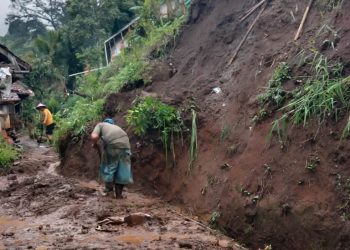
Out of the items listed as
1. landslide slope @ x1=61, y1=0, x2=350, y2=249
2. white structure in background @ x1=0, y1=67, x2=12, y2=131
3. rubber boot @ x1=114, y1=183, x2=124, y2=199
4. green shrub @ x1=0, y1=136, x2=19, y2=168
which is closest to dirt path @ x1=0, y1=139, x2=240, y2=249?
rubber boot @ x1=114, y1=183, x2=124, y2=199

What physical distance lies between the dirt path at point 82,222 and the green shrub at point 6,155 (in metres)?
2.55

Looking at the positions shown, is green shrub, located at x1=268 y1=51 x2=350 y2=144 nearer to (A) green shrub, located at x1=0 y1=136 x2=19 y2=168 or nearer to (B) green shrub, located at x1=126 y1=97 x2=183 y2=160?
(B) green shrub, located at x1=126 y1=97 x2=183 y2=160

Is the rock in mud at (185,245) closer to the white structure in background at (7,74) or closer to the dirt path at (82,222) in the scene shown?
the dirt path at (82,222)

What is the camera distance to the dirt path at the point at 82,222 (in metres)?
5.40

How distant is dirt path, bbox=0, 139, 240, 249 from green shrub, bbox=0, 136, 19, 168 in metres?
2.55

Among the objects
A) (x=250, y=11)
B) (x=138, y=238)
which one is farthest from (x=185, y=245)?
(x=250, y=11)

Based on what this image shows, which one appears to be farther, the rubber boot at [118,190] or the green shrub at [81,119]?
the green shrub at [81,119]

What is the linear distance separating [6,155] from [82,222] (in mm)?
6840

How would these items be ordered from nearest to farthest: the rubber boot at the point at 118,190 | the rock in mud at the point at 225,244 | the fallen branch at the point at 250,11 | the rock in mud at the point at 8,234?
the rock in mud at the point at 225,244 < the rock in mud at the point at 8,234 < the rubber boot at the point at 118,190 < the fallen branch at the point at 250,11

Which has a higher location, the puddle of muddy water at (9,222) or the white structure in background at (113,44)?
the white structure in background at (113,44)

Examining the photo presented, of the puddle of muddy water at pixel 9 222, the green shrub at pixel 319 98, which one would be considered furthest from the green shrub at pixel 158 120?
the puddle of muddy water at pixel 9 222

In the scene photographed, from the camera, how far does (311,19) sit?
8.13 metres

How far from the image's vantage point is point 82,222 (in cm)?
633

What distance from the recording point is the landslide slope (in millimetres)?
5215
